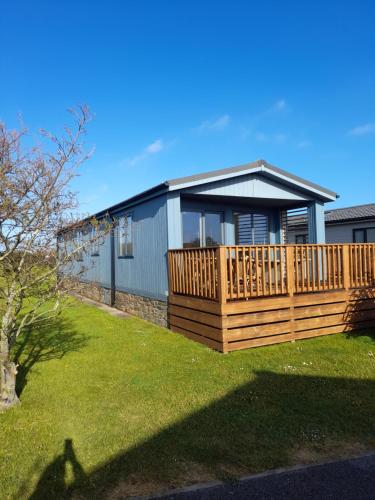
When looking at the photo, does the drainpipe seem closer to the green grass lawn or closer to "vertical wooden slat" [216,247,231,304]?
the green grass lawn

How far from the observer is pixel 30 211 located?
165 inches

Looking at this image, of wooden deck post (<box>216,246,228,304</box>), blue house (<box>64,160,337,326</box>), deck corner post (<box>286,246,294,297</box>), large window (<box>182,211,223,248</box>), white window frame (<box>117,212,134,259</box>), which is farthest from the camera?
white window frame (<box>117,212,134,259</box>)

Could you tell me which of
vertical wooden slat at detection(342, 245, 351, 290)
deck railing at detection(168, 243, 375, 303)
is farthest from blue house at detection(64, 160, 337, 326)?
vertical wooden slat at detection(342, 245, 351, 290)

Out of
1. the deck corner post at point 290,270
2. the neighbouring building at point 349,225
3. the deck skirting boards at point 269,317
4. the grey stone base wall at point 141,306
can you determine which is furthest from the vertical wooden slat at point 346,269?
the neighbouring building at point 349,225

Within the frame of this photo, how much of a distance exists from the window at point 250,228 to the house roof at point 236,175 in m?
2.03

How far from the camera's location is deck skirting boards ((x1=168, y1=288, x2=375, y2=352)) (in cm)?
660

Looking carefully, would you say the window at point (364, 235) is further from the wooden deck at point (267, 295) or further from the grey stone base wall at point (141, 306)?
the grey stone base wall at point (141, 306)

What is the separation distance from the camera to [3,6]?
8039 mm

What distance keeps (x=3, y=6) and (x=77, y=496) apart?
9868mm

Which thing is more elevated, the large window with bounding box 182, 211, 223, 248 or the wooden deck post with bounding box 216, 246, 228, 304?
the large window with bounding box 182, 211, 223, 248

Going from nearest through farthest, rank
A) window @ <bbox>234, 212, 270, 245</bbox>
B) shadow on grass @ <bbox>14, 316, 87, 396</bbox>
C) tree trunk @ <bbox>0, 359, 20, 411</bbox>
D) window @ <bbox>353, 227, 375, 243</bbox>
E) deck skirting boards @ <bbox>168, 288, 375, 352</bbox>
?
tree trunk @ <bbox>0, 359, 20, 411</bbox> < shadow on grass @ <bbox>14, 316, 87, 396</bbox> < deck skirting boards @ <bbox>168, 288, 375, 352</bbox> < window @ <bbox>234, 212, 270, 245</bbox> < window @ <bbox>353, 227, 375, 243</bbox>

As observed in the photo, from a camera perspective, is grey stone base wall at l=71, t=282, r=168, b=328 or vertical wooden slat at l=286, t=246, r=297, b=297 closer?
vertical wooden slat at l=286, t=246, r=297, b=297

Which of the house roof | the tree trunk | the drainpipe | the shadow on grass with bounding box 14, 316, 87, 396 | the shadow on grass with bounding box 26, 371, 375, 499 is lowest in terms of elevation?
the shadow on grass with bounding box 14, 316, 87, 396

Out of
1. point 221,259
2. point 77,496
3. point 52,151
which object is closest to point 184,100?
point 221,259
